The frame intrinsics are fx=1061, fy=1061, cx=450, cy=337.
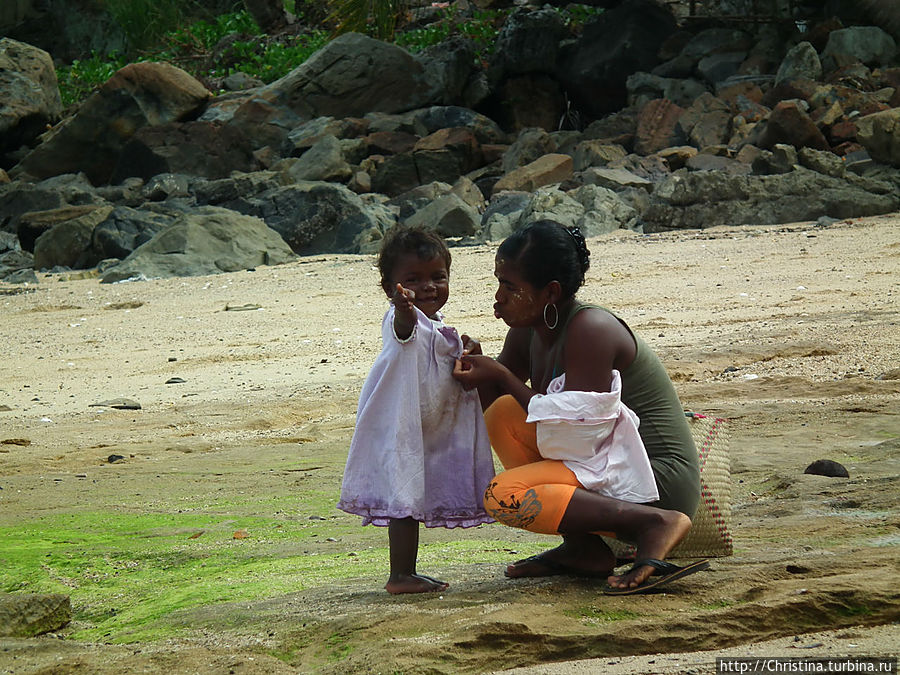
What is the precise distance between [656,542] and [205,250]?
11645 millimetres

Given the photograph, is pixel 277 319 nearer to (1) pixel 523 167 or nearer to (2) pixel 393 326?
(2) pixel 393 326

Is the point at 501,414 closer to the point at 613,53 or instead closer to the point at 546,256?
the point at 546,256

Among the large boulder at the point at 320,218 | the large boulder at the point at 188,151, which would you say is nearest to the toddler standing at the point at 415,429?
the large boulder at the point at 320,218

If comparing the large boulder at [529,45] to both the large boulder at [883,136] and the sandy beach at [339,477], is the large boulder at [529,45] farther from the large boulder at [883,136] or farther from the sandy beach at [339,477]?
the sandy beach at [339,477]

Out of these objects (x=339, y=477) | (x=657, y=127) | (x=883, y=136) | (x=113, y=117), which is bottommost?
(x=339, y=477)

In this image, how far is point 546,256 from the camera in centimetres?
301

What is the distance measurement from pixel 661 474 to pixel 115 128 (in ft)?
68.9

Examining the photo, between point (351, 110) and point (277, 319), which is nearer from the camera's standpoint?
point (277, 319)

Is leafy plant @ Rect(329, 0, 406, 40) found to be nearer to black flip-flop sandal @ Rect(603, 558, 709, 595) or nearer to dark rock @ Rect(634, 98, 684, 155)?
dark rock @ Rect(634, 98, 684, 155)

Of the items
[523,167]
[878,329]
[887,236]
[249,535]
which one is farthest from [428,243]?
[523,167]

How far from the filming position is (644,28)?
21.4m

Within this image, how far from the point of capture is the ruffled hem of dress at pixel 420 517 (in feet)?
9.83

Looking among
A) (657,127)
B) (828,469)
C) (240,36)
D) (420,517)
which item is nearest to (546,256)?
(420,517)

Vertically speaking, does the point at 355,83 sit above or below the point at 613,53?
below
